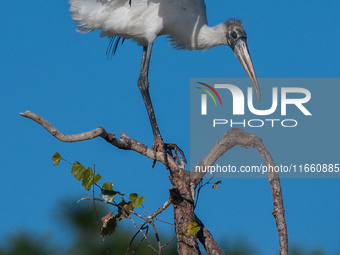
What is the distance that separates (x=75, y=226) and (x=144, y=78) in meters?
6.63

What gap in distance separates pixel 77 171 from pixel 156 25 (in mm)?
2151

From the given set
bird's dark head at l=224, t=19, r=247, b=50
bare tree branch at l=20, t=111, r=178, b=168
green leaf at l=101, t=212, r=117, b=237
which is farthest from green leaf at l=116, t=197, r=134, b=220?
bird's dark head at l=224, t=19, r=247, b=50

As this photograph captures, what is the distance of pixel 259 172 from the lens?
412cm

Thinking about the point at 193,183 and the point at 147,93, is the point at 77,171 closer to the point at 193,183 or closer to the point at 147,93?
the point at 193,183

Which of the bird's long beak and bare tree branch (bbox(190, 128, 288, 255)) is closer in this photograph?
bare tree branch (bbox(190, 128, 288, 255))

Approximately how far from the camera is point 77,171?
3.44m

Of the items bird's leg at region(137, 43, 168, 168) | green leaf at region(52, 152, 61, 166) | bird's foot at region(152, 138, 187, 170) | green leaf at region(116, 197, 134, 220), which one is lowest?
green leaf at region(116, 197, 134, 220)

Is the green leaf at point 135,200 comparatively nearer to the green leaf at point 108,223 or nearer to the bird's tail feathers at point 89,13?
the green leaf at point 108,223

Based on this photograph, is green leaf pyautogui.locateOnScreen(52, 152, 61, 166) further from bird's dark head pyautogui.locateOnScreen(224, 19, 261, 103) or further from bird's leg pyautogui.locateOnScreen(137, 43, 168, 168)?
bird's dark head pyautogui.locateOnScreen(224, 19, 261, 103)

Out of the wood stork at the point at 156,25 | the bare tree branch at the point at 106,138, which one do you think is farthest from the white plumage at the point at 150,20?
the bare tree branch at the point at 106,138

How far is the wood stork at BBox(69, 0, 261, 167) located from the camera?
16.5 ft

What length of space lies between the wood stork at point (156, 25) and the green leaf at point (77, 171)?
1350 mm

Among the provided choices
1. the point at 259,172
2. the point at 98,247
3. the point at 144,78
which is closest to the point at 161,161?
the point at 259,172

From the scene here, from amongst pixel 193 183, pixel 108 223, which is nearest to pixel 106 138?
pixel 108 223
